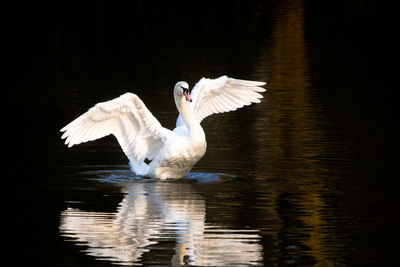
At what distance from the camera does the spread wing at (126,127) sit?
14.0 metres

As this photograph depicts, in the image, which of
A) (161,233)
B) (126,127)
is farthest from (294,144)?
(161,233)

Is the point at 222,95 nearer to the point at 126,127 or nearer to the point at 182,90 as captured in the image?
the point at 182,90

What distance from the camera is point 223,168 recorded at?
14.8 metres

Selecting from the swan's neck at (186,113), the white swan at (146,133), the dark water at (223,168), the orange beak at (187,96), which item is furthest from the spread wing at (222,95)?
the orange beak at (187,96)

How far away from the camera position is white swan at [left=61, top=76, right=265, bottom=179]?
1388cm

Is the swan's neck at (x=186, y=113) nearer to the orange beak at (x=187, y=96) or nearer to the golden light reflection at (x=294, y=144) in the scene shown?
the orange beak at (x=187, y=96)

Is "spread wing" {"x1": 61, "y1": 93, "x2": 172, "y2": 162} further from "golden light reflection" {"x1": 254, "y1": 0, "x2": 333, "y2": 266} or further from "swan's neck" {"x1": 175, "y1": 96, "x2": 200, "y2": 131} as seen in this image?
"golden light reflection" {"x1": 254, "y1": 0, "x2": 333, "y2": 266}

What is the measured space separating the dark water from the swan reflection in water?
21 millimetres

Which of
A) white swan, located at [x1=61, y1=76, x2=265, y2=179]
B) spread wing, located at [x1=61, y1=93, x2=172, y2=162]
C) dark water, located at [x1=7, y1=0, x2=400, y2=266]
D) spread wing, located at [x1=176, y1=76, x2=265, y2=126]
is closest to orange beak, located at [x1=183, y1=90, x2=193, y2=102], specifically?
white swan, located at [x1=61, y1=76, x2=265, y2=179]

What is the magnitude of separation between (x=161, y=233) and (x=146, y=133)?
3771 mm

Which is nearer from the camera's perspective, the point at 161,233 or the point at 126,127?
the point at 161,233

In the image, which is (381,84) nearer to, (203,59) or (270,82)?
(270,82)

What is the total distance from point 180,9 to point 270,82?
1024 inches

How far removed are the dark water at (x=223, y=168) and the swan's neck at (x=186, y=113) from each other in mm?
766
